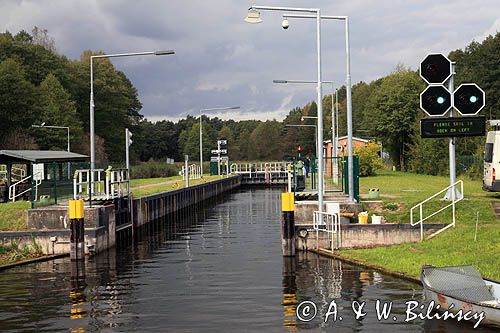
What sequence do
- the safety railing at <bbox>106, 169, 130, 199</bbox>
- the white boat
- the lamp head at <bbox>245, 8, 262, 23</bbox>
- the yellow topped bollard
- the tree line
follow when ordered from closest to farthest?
1. the white boat
2. the lamp head at <bbox>245, 8, 262, 23</bbox>
3. the yellow topped bollard
4. the safety railing at <bbox>106, 169, 130, 199</bbox>
5. the tree line

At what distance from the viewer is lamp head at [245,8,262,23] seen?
22391mm

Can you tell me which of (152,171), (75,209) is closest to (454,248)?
(75,209)

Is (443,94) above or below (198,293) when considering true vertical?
above

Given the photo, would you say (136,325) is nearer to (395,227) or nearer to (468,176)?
(395,227)

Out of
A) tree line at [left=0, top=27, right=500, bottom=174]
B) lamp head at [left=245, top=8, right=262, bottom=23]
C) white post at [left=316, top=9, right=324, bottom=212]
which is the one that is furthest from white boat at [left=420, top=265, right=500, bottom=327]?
tree line at [left=0, top=27, right=500, bottom=174]

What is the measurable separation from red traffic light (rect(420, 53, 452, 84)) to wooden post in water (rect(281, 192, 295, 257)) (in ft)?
22.9

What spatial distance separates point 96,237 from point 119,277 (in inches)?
202

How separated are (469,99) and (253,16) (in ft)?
27.9

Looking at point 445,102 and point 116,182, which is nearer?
point 445,102

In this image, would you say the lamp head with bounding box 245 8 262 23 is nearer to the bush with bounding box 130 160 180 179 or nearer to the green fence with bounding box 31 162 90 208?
the green fence with bounding box 31 162 90 208

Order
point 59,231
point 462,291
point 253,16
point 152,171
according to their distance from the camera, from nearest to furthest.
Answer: point 462,291 → point 253,16 → point 59,231 → point 152,171

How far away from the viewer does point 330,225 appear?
2369 centimetres

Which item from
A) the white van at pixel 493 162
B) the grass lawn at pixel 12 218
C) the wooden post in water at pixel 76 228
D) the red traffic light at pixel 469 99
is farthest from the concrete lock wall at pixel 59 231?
the white van at pixel 493 162

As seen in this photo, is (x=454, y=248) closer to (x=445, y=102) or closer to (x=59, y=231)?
(x=445, y=102)
